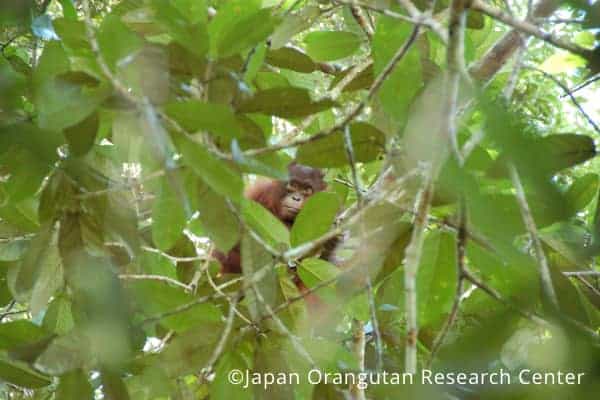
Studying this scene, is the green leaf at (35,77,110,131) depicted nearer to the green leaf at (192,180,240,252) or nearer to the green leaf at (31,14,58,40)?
the green leaf at (192,180,240,252)

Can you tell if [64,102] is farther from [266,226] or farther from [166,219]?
[266,226]

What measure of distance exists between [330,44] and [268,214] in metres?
0.49

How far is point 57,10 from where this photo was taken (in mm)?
4047

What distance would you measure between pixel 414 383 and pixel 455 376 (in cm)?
6

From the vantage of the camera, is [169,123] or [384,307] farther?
[384,307]

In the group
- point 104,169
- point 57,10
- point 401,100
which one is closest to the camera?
point 401,100

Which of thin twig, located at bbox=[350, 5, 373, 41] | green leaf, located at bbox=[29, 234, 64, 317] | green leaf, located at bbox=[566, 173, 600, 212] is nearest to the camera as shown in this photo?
green leaf, located at bbox=[566, 173, 600, 212]

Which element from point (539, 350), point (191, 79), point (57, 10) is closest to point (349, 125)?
point (191, 79)

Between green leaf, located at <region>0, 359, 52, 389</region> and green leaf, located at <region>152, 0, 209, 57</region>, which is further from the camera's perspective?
green leaf, located at <region>0, 359, 52, 389</region>

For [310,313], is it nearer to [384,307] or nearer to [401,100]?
[384,307]

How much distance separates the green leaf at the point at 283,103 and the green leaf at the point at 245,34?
101 mm

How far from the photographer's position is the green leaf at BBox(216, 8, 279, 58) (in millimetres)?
1485

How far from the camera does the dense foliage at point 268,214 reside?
115 cm

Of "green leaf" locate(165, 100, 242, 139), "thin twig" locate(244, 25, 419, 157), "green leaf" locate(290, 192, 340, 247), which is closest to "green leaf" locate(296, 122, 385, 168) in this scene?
"thin twig" locate(244, 25, 419, 157)
